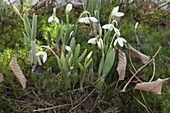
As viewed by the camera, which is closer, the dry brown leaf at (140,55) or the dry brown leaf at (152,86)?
the dry brown leaf at (152,86)

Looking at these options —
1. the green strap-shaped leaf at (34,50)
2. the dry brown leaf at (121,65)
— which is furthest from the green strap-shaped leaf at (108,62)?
the green strap-shaped leaf at (34,50)

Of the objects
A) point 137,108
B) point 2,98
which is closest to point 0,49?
point 2,98

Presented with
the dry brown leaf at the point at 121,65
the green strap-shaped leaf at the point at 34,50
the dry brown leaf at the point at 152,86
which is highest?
the green strap-shaped leaf at the point at 34,50

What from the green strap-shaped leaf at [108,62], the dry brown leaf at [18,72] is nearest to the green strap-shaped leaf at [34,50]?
the dry brown leaf at [18,72]

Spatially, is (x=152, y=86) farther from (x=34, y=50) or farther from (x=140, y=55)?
(x=34, y=50)

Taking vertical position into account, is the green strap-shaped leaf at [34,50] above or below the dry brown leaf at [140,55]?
above

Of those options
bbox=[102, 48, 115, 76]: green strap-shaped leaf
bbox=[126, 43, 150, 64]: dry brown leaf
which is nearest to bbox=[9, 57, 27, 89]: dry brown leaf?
bbox=[102, 48, 115, 76]: green strap-shaped leaf

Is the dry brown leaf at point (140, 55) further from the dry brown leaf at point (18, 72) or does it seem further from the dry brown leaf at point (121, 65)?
the dry brown leaf at point (18, 72)

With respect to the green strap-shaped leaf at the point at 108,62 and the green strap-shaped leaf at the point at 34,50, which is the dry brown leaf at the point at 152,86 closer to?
the green strap-shaped leaf at the point at 108,62
